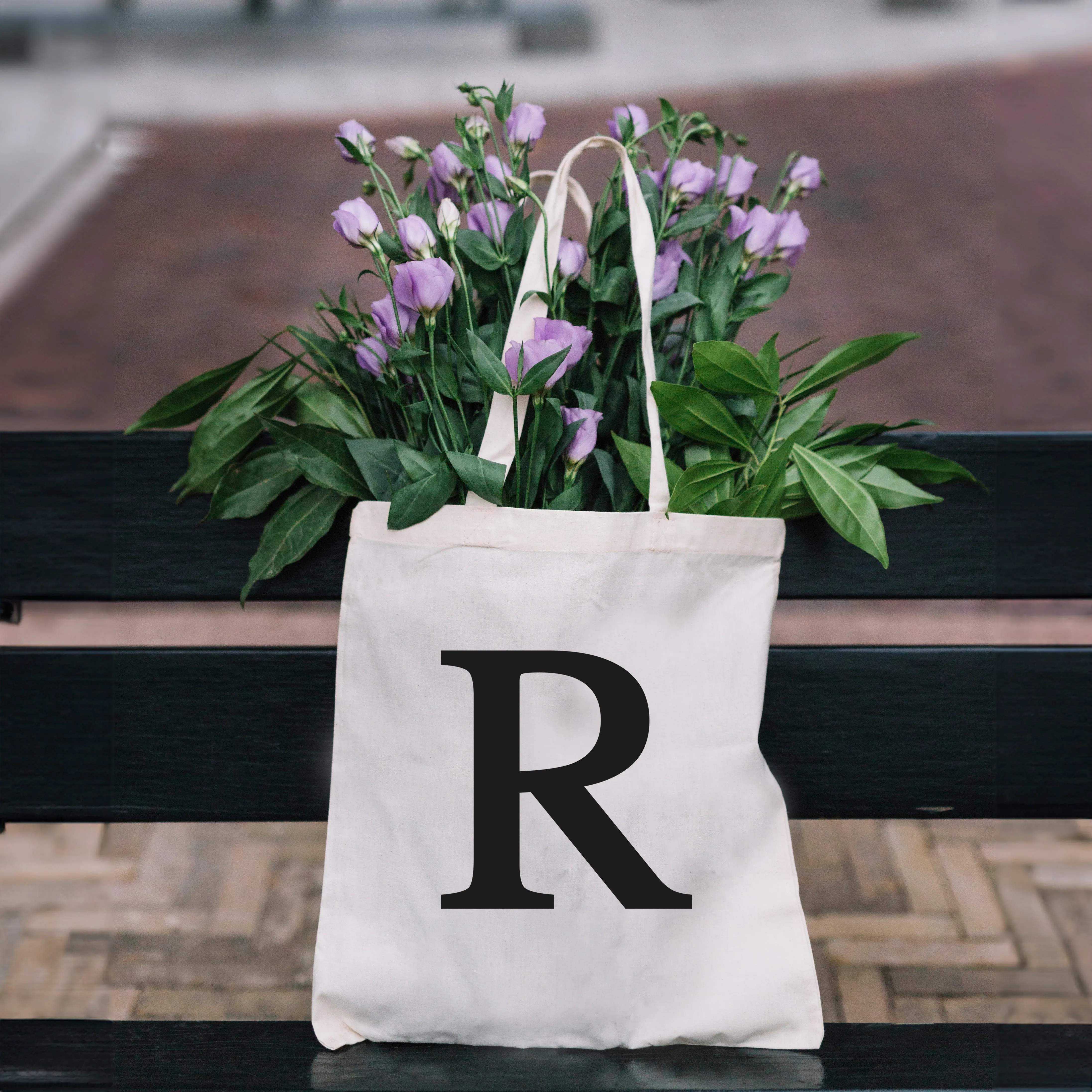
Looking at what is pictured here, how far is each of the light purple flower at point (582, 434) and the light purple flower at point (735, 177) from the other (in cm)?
21

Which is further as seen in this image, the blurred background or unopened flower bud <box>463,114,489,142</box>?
the blurred background

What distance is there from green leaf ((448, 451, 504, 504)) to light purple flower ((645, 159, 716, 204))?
0.75 ft

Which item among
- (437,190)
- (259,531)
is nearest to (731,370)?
(437,190)

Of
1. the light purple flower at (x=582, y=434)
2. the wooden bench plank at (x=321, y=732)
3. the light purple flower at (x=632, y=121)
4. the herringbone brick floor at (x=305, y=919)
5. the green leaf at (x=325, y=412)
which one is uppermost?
the light purple flower at (x=632, y=121)

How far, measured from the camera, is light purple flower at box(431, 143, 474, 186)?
0.68 meters

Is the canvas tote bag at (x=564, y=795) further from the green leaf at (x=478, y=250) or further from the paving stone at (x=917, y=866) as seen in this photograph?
the paving stone at (x=917, y=866)

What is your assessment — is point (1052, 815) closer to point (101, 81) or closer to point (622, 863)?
point (622, 863)

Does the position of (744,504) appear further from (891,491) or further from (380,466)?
(380,466)

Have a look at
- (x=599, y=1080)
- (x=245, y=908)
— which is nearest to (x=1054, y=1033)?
(x=599, y=1080)

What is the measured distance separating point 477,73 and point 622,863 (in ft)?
8.63

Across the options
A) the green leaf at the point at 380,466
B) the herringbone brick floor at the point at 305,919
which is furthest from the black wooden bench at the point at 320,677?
the herringbone brick floor at the point at 305,919

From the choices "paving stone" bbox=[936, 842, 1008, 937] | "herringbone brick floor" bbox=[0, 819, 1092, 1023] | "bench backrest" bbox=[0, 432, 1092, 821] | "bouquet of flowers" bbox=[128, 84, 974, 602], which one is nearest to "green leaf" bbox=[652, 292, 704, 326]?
"bouquet of flowers" bbox=[128, 84, 974, 602]

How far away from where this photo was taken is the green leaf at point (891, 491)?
69 cm

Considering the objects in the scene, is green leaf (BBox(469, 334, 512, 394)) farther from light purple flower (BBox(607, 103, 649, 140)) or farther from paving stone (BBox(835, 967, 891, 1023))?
paving stone (BBox(835, 967, 891, 1023))
